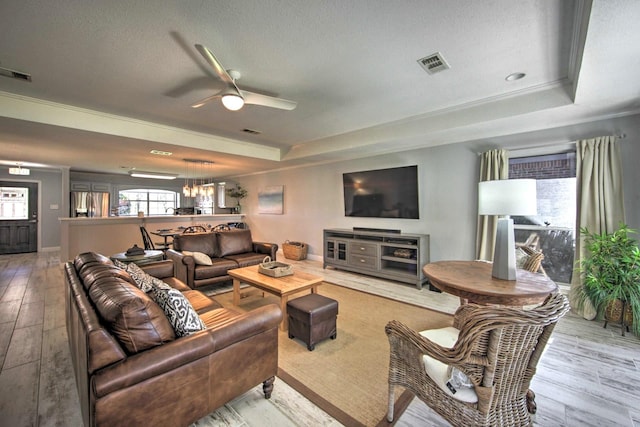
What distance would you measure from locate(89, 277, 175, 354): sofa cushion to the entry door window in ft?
30.5

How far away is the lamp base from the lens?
7.29 ft

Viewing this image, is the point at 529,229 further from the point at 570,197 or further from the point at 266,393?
the point at 266,393

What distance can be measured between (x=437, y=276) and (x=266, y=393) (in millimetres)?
1587

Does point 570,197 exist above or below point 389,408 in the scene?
above

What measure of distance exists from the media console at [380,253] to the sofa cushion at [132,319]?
3814mm

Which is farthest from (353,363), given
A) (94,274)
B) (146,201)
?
(146,201)

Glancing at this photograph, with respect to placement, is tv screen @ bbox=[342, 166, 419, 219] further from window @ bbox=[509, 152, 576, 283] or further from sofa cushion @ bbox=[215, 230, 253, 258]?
sofa cushion @ bbox=[215, 230, 253, 258]

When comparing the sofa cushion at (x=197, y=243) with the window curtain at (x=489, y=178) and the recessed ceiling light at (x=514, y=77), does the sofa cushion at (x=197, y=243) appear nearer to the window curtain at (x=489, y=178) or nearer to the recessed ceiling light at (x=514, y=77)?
the window curtain at (x=489, y=178)

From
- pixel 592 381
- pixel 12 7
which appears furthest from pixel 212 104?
pixel 592 381

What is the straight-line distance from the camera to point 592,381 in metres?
2.12

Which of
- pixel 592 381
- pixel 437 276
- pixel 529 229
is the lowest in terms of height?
pixel 592 381

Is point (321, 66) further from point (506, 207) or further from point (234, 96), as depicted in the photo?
point (506, 207)

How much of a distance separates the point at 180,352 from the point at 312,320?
133cm

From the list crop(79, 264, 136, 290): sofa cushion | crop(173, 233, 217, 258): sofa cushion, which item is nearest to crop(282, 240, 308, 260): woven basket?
crop(173, 233, 217, 258): sofa cushion
